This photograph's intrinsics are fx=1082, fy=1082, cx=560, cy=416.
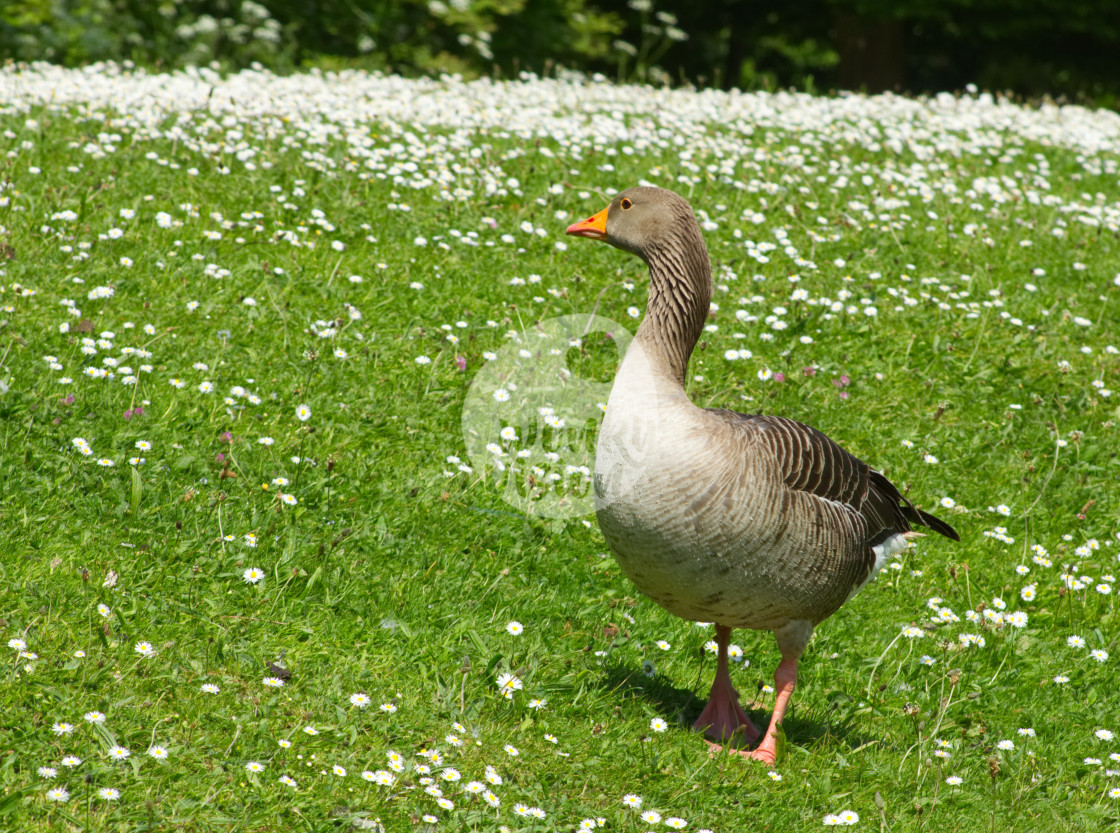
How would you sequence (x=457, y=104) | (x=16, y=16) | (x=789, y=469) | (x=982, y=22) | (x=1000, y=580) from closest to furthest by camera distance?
(x=789, y=469) → (x=1000, y=580) → (x=457, y=104) → (x=16, y=16) → (x=982, y=22)

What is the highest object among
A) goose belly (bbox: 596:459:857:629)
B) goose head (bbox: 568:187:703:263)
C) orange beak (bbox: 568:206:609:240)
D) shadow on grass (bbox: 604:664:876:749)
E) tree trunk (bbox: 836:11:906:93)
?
tree trunk (bbox: 836:11:906:93)

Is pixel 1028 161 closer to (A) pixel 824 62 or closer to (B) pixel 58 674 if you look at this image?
(B) pixel 58 674

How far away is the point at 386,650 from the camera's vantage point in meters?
4.96

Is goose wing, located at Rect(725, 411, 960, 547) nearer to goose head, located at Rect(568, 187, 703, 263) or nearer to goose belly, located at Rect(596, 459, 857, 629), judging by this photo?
goose belly, located at Rect(596, 459, 857, 629)

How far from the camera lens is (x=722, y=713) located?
5.00 m

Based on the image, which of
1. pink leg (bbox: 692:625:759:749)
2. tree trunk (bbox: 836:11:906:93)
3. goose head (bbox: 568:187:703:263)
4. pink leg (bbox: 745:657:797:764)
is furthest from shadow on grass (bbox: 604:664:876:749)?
tree trunk (bbox: 836:11:906:93)

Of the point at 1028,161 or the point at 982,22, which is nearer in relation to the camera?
the point at 1028,161

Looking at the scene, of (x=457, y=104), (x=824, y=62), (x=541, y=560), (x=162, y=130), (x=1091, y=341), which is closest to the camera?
(x=541, y=560)

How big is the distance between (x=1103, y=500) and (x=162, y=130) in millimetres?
8945

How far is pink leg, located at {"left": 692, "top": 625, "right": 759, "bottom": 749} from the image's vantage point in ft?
16.3

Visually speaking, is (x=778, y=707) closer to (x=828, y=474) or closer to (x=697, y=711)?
(x=697, y=711)

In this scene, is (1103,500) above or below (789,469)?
below

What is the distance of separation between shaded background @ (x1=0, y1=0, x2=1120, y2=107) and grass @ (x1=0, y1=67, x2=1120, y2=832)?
6043mm

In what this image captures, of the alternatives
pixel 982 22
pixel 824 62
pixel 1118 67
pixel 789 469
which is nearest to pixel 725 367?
pixel 789 469
